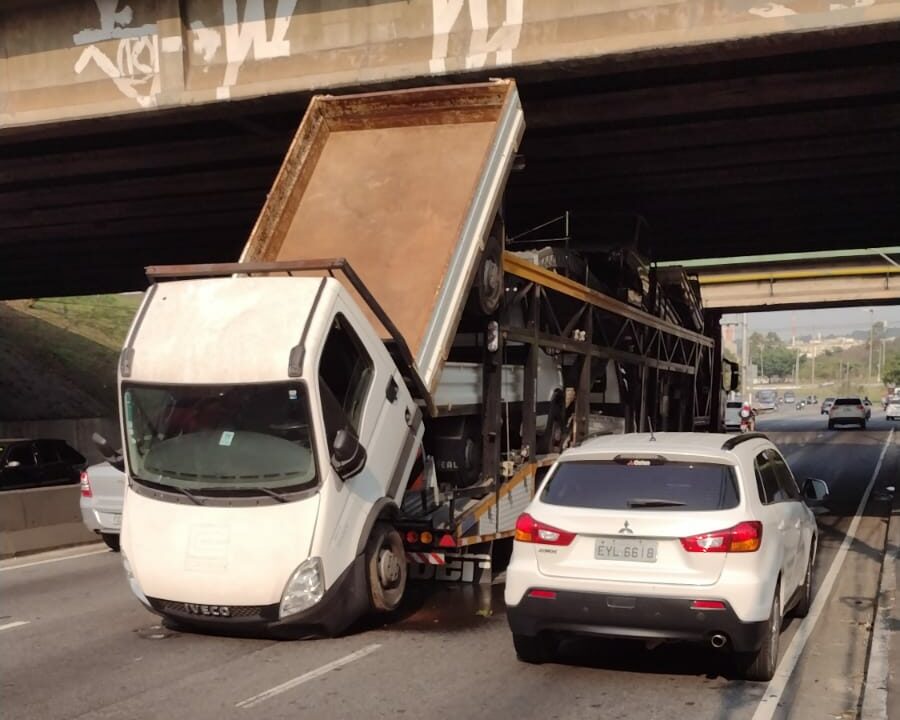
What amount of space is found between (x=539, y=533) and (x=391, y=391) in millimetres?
2038

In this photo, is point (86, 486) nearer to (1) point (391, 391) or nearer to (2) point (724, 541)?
(1) point (391, 391)

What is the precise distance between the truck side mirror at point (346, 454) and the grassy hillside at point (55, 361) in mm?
26228

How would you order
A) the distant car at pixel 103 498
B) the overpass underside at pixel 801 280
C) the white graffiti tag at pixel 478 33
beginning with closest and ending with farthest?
the white graffiti tag at pixel 478 33
the distant car at pixel 103 498
the overpass underside at pixel 801 280

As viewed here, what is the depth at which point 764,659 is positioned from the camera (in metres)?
6.09

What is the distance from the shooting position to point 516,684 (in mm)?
6172

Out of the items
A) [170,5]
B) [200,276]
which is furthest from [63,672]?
[170,5]

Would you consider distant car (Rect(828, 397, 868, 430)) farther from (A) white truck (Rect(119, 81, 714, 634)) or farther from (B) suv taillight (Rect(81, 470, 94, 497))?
(B) suv taillight (Rect(81, 470, 94, 497))

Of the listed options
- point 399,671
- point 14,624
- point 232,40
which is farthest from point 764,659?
point 232,40

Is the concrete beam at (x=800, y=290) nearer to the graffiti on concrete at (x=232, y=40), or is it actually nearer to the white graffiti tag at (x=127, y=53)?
the graffiti on concrete at (x=232, y=40)

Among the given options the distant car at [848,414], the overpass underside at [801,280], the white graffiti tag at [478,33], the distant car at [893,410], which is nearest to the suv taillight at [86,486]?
the white graffiti tag at [478,33]

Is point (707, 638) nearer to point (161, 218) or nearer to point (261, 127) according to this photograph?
point (261, 127)

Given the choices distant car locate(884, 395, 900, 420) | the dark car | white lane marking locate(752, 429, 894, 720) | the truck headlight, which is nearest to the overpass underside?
white lane marking locate(752, 429, 894, 720)

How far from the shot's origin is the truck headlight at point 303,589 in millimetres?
6547

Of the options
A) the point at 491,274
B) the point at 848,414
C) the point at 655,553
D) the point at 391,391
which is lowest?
the point at 848,414
